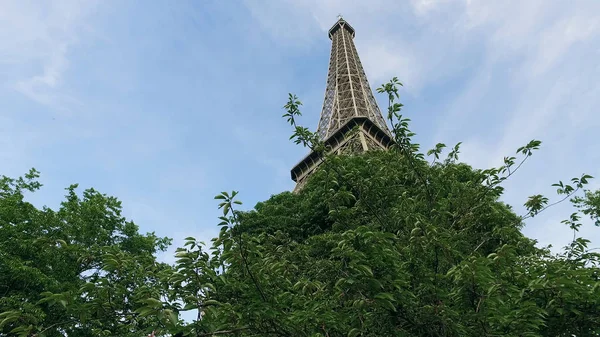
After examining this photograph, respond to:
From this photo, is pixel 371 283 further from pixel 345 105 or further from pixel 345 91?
pixel 345 91

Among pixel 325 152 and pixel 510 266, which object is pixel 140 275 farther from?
pixel 510 266

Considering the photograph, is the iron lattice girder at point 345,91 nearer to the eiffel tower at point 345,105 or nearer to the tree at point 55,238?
the eiffel tower at point 345,105

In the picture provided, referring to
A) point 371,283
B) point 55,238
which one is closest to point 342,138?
point 55,238

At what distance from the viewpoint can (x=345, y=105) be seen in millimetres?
55125

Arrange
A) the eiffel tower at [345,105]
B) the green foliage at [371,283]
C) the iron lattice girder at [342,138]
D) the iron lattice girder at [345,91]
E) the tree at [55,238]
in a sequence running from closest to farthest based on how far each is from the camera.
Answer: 1. the green foliage at [371,283]
2. the tree at [55,238]
3. the iron lattice girder at [342,138]
4. the eiffel tower at [345,105]
5. the iron lattice girder at [345,91]

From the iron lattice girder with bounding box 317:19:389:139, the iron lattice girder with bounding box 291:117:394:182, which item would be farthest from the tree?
the iron lattice girder with bounding box 317:19:389:139

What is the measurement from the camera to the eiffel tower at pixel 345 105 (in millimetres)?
43188

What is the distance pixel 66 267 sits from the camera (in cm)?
1332

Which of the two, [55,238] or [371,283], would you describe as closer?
[371,283]

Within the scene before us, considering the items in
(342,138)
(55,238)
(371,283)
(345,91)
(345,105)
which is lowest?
(371,283)

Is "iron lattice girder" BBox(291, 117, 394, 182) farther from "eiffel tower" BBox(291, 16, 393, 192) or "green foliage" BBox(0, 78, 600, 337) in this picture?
"green foliage" BBox(0, 78, 600, 337)

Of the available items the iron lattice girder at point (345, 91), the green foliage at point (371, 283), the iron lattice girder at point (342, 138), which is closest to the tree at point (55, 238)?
the green foliage at point (371, 283)

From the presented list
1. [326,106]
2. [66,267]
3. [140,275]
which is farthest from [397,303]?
[326,106]

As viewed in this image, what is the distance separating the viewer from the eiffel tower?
142 feet
